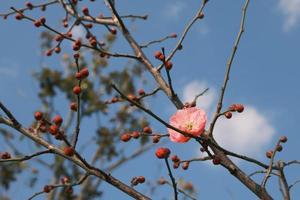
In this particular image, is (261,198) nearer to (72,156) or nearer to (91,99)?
(72,156)

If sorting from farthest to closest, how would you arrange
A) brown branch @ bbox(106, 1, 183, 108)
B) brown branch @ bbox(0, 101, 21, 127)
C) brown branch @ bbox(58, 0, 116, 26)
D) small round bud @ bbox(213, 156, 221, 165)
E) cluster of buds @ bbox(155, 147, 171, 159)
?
brown branch @ bbox(58, 0, 116, 26)
brown branch @ bbox(106, 1, 183, 108)
small round bud @ bbox(213, 156, 221, 165)
brown branch @ bbox(0, 101, 21, 127)
cluster of buds @ bbox(155, 147, 171, 159)

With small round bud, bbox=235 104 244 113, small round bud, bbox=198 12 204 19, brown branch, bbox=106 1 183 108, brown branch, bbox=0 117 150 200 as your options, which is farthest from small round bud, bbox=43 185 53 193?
small round bud, bbox=198 12 204 19

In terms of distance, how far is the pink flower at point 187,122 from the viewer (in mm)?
2400

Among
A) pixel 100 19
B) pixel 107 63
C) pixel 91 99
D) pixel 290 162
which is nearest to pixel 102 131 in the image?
pixel 91 99

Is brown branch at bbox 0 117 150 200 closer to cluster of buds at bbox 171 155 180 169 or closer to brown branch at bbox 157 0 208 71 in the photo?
cluster of buds at bbox 171 155 180 169

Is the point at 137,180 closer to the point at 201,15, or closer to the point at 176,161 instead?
the point at 176,161

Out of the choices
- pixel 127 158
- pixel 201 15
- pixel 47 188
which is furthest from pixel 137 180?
pixel 127 158

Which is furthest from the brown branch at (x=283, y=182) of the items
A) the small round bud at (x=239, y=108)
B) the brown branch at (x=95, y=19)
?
the brown branch at (x=95, y=19)

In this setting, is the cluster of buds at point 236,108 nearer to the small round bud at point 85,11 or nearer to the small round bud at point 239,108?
the small round bud at point 239,108

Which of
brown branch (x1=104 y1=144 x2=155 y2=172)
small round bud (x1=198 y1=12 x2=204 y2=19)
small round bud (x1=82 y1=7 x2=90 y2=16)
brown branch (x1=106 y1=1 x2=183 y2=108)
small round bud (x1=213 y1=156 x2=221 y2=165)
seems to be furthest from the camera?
brown branch (x1=104 y1=144 x2=155 y2=172)

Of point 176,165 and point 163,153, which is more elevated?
point 176,165

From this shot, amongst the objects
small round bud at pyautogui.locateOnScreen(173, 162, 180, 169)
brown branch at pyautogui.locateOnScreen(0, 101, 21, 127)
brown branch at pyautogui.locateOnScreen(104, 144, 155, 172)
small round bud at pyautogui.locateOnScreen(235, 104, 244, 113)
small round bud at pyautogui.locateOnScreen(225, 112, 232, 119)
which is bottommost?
brown branch at pyautogui.locateOnScreen(0, 101, 21, 127)

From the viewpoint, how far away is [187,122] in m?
2.60

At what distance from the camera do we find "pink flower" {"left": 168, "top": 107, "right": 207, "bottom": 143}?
2.40m
